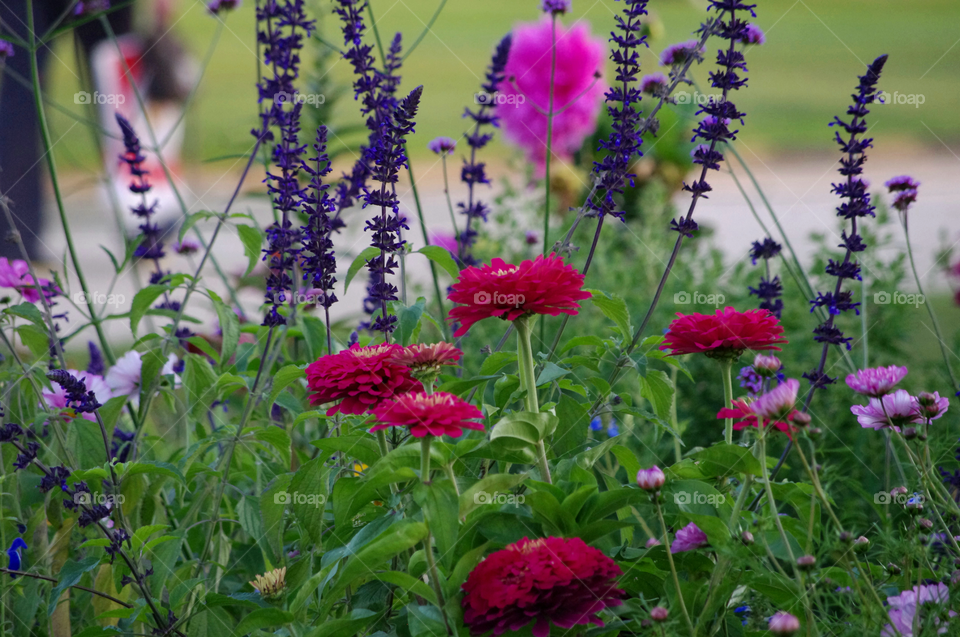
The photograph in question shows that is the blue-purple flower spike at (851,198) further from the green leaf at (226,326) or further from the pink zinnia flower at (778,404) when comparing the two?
the green leaf at (226,326)

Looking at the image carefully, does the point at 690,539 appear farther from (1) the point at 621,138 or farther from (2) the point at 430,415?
(1) the point at 621,138

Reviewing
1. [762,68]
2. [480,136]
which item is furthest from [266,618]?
[762,68]

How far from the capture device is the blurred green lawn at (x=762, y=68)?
376 inches

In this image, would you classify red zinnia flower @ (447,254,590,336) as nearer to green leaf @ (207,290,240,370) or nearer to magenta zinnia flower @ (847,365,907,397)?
magenta zinnia flower @ (847,365,907,397)

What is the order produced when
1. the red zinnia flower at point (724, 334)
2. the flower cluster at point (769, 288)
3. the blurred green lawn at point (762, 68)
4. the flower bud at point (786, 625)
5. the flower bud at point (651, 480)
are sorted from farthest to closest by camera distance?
the blurred green lawn at point (762, 68)
the flower cluster at point (769, 288)
the red zinnia flower at point (724, 334)
the flower bud at point (651, 480)
the flower bud at point (786, 625)

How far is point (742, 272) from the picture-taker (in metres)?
2.17

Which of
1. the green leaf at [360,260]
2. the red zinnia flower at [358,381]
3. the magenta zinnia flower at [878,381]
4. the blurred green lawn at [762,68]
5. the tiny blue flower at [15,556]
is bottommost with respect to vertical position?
the tiny blue flower at [15,556]

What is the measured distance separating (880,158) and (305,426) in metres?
8.00

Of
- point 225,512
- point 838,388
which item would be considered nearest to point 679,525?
point 225,512

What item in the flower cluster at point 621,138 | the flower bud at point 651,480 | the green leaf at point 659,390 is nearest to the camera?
the flower bud at point 651,480

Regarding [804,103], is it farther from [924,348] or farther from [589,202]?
[589,202]

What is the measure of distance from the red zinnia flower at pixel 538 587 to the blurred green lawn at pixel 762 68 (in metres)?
6.61

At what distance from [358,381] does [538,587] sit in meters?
0.26

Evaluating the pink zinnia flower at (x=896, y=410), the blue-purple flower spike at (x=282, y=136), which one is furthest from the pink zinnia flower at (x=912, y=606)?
the blue-purple flower spike at (x=282, y=136)
